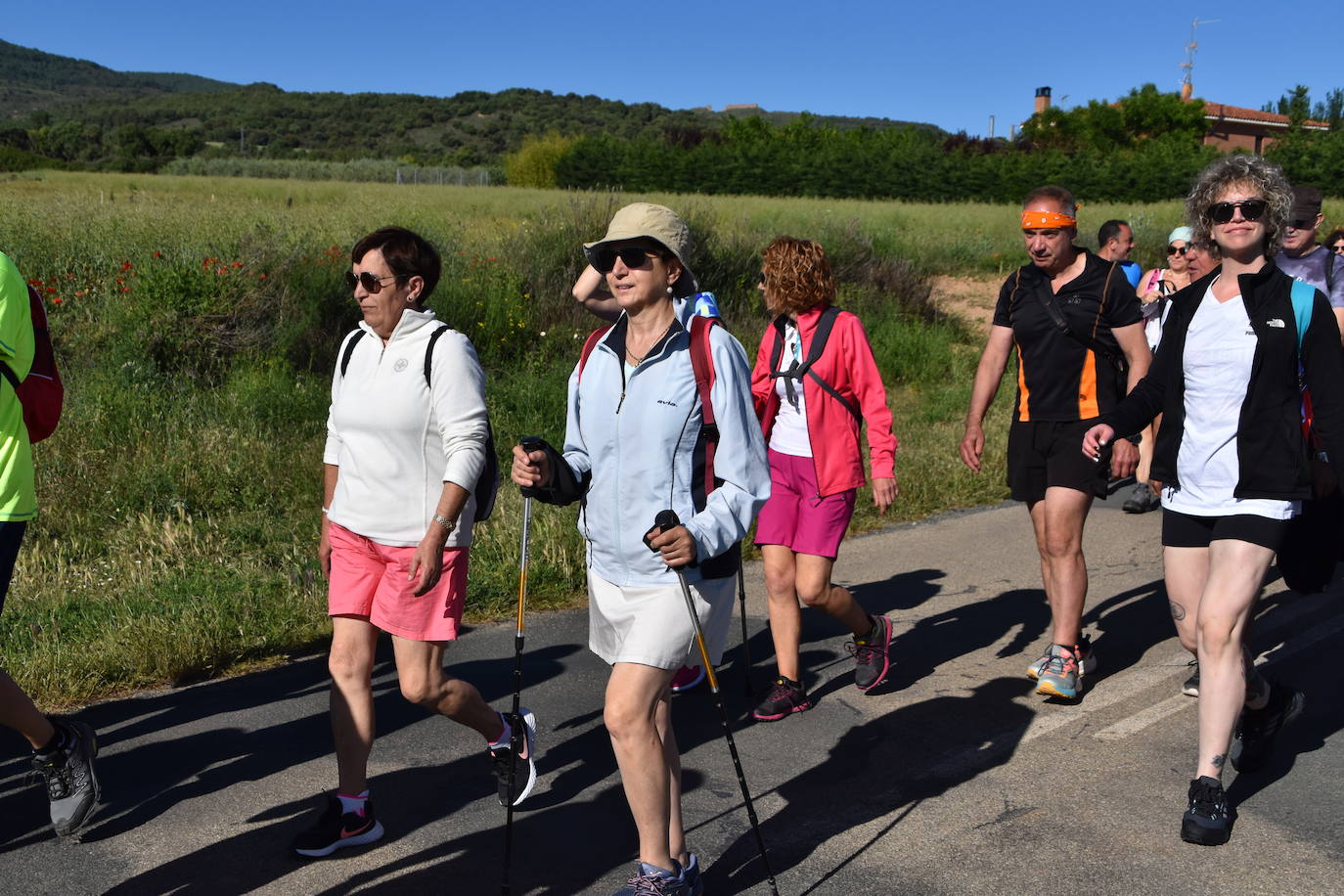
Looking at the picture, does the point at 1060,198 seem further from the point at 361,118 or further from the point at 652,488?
the point at 361,118

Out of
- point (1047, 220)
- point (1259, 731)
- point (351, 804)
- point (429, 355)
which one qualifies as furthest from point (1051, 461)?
point (351, 804)

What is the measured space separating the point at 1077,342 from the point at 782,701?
1.92 meters

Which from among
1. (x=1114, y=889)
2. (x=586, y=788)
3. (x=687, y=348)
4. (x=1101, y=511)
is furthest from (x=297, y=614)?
(x=1101, y=511)

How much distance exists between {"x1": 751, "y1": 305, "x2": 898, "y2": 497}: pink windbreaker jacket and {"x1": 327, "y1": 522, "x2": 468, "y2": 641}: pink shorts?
173 centimetres

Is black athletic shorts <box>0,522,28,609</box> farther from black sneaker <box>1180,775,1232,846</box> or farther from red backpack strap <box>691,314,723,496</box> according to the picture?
black sneaker <box>1180,775,1232,846</box>

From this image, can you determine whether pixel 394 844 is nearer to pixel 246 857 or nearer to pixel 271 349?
pixel 246 857

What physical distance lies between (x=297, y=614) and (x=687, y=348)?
11.4 feet

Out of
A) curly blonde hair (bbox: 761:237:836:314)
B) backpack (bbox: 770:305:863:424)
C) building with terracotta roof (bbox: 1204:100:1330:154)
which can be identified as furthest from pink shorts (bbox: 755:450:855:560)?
building with terracotta roof (bbox: 1204:100:1330:154)

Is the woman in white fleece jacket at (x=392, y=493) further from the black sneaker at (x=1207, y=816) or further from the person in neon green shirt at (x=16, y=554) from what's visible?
the black sneaker at (x=1207, y=816)

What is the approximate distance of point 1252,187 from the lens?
13.3ft

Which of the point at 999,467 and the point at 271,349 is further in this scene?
the point at 271,349

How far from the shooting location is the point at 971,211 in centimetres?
4391

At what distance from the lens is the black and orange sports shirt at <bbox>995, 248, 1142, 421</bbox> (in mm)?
5270

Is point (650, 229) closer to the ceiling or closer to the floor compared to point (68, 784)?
closer to the ceiling
